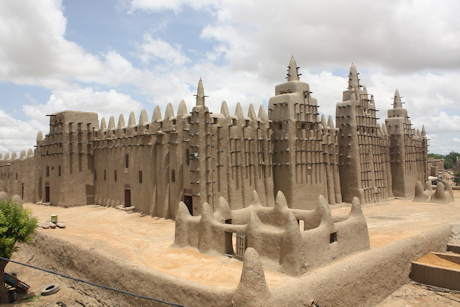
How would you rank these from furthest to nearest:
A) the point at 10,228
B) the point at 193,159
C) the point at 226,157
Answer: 1. the point at 226,157
2. the point at 193,159
3. the point at 10,228

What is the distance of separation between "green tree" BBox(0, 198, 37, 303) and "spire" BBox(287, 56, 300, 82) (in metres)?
20.8

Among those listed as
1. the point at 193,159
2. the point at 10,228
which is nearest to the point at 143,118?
the point at 193,159

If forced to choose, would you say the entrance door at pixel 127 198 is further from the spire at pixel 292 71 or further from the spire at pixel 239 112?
the spire at pixel 292 71

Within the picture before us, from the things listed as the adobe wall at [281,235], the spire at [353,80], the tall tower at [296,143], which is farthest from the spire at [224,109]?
the spire at [353,80]

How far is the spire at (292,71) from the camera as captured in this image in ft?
97.1

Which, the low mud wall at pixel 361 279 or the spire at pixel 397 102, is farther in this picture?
the spire at pixel 397 102

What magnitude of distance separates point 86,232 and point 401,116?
34.3 metres

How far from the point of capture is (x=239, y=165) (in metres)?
25.7

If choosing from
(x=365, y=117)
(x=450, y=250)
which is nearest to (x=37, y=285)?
(x=450, y=250)

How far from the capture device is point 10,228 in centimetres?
1677

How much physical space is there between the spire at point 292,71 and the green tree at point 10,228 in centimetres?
2080

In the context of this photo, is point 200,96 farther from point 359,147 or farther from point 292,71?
point 359,147

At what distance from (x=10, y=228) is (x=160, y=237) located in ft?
24.4

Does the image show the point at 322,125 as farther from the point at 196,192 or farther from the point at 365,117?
the point at 196,192
